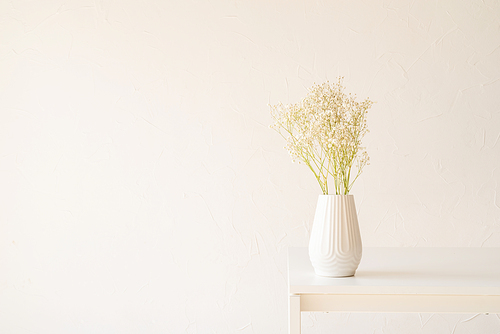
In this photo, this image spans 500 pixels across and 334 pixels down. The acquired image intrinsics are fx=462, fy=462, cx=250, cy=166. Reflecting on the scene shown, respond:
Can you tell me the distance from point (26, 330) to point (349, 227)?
51.0 inches

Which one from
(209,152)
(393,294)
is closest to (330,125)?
(393,294)

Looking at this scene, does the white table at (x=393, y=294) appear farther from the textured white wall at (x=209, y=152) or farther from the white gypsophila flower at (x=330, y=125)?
the textured white wall at (x=209, y=152)

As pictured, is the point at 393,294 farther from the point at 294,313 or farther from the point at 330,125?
the point at 330,125

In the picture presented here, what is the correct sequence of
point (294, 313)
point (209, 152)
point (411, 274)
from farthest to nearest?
point (209, 152) < point (411, 274) < point (294, 313)

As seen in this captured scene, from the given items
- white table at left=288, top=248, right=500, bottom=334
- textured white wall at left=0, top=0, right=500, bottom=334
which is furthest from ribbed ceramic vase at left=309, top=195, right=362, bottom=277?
textured white wall at left=0, top=0, right=500, bottom=334

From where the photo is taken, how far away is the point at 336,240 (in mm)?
948

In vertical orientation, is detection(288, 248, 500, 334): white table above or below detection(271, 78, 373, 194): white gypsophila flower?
below

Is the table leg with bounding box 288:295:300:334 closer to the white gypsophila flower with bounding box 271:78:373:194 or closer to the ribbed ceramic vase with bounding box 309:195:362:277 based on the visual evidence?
the ribbed ceramic vase with bounding box 309:195:362:277

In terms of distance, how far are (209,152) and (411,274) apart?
0.84 metres

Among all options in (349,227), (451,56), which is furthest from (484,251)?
(451,56)

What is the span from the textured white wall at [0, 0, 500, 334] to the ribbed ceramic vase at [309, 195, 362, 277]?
0.63 meters

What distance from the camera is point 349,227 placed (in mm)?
957

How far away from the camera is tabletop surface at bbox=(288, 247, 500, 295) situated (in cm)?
88

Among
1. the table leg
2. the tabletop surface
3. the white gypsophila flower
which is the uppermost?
the white gypsophila flower
